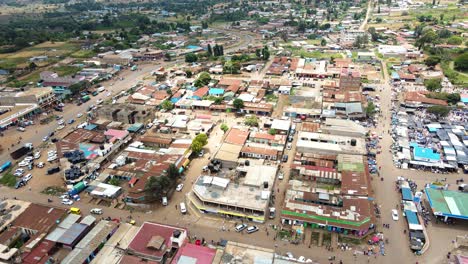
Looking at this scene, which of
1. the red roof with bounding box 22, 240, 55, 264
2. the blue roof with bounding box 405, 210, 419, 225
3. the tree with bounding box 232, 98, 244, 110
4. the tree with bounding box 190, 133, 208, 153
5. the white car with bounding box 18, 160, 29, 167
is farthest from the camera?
the tree with bounding box 232, 98, 244, 110

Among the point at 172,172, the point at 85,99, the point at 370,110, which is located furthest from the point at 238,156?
the point at 85,99

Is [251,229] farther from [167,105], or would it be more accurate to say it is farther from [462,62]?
[462,62]

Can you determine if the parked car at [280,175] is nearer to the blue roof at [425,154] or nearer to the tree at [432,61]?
the blue roof at [425,154]

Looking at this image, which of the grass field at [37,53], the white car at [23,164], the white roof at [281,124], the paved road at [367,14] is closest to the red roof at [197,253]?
the white roof at [281,124]

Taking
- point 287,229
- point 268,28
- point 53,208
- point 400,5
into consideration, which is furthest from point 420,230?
point 400,5

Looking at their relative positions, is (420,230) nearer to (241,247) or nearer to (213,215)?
(241,247)

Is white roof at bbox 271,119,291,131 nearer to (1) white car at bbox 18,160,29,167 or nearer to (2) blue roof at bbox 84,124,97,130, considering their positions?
(2) blue roof at bbox 84,124,97,130

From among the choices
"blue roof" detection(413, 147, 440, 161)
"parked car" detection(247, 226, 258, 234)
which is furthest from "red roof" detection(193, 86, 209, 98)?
"blue roof" detection(413, 147, 440, 161)
